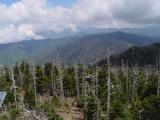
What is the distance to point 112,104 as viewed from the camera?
2815 inches

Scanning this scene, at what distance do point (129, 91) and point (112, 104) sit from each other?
4372 cm

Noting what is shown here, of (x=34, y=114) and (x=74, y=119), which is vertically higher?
(x=34, y=114)

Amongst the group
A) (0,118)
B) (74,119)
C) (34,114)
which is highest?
(34,114)

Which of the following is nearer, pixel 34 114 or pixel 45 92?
pixel 34 114

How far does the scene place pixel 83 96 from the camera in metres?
97.8

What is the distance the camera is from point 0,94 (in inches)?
2104

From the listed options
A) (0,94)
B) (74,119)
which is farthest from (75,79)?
(0,94)

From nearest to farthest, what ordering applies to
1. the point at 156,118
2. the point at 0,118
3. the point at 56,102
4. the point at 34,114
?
the point at 34,114
the point at 0,118
the point at 156,118
the point at 56,102

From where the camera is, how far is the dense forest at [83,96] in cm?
5917

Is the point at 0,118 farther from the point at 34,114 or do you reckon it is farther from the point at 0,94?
the point at 34,114

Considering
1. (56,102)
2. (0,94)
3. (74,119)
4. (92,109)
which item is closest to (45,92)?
(56,102)

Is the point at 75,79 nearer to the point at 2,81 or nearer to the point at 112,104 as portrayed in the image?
the point at 2,81

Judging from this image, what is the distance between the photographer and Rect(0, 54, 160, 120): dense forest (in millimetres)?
59175

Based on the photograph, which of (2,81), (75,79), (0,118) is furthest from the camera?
(75,79)
